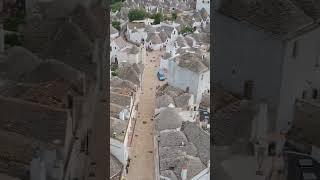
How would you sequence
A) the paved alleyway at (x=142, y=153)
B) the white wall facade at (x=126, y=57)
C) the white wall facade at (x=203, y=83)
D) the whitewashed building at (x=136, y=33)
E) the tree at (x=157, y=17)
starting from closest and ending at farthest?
the paved alleyway at (x=142, y=153)
the white wall facade at (x=203, y=83)
the white wall facade at (x=126, y=57)
the whitewashed building at (x=136, y=33)
the tree at (x=157, y=17)

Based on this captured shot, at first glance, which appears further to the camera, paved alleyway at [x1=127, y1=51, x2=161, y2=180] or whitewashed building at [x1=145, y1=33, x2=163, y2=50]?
whitewashed building at [x1=145, y1=33, x2=163, y2=50]

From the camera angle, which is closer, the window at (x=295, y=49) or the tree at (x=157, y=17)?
the window at (x=295, y=49)

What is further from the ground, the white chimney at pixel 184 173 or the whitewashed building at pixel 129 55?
the whitewashed building at pixel 129 55

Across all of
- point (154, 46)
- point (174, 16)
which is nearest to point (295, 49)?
point (154, 46)

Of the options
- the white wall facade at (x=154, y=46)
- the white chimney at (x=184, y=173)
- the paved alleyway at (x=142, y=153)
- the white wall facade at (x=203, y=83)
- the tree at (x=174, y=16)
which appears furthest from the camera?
the tree at (x=174, y=16)

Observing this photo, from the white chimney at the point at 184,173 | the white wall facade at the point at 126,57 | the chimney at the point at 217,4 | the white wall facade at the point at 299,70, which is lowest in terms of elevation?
→ the white chimney at the point at 184,173

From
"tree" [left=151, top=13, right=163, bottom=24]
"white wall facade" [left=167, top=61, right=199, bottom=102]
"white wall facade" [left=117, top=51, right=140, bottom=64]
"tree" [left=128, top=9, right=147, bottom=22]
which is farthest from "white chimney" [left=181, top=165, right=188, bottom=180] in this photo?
"tree" [left=151, top=13, right=163, bottom=24]

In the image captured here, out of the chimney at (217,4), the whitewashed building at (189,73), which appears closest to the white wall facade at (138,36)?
the whitewashed building at (189,73)

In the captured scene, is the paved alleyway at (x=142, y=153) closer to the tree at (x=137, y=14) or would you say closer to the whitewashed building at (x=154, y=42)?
the whitewashed building at (x=154, y=42)

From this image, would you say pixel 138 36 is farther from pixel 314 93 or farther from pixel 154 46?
pixel 314 93

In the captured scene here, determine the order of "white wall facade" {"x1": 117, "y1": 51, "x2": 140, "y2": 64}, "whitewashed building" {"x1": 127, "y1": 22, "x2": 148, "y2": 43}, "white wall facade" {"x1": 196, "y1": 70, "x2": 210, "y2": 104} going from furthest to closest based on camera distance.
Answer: "whitewashed building" {"x1": 127, "y1": 22, "x2": 148, "y2": 43}, "white wall facade" {"x1": 117, "y1": 51, "x2": 140, "y2": 64}, "white wall facade" {"x1": 196, "y1": 70, "x2": 210, "y2": 104}

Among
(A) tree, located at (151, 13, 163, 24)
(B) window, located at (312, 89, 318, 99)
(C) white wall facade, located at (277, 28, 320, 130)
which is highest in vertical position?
(C) white wall facade, located at (277, 28, 320, 130)

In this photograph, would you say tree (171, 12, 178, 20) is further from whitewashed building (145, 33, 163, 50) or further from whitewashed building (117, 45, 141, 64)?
whitewashed building (117, 45, 141, 64)
